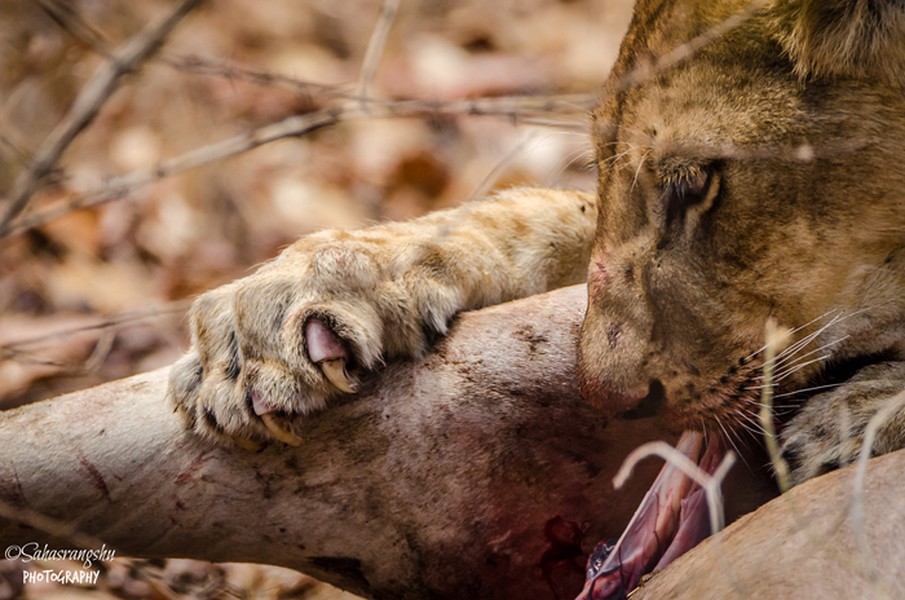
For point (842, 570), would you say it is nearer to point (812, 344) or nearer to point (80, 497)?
point (812, 344)

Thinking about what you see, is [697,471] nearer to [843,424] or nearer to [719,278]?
[843,424]

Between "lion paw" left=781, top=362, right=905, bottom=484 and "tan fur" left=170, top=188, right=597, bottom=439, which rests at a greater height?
"tan fur" left=170, top=188, right=597, bottom=439

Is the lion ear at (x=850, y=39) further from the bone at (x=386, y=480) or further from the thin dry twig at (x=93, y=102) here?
the thin dry twig at (x=93, y=102)

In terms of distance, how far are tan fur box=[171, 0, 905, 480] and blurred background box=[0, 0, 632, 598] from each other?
1.57 meters

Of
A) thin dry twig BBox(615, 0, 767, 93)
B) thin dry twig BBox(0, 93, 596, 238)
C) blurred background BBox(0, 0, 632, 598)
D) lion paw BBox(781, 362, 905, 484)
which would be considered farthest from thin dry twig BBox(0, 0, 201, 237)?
blurred background BBox(0, 0, 632, 598)

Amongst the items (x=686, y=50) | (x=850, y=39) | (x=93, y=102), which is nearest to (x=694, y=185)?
(x=686, y=50)

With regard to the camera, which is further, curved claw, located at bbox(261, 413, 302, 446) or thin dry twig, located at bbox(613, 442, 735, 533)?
curved claw, located at bbox(261, 413, 302, 446)

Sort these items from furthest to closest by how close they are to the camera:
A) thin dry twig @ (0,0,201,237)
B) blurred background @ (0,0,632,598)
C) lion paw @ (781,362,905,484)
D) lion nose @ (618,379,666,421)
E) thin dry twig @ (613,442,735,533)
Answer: blurred background @ (0,0,632,598) < lion nose @ (618,379,666,421) < thin dry twig @ (0,0,201,237) < lion paw @ (781,362,905,484) < thin dry twig @ (613,442,735,533)

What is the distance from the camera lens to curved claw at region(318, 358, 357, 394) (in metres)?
2.31

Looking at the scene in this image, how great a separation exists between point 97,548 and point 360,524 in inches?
19.5

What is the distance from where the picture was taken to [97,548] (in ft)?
7.60

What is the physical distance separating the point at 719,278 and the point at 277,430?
2.93 feet

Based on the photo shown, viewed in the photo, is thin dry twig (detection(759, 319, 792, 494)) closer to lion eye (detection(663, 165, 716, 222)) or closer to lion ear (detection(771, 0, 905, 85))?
lion eye (detection(663, 165, 716, 222))

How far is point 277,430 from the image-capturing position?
90.4 inches
